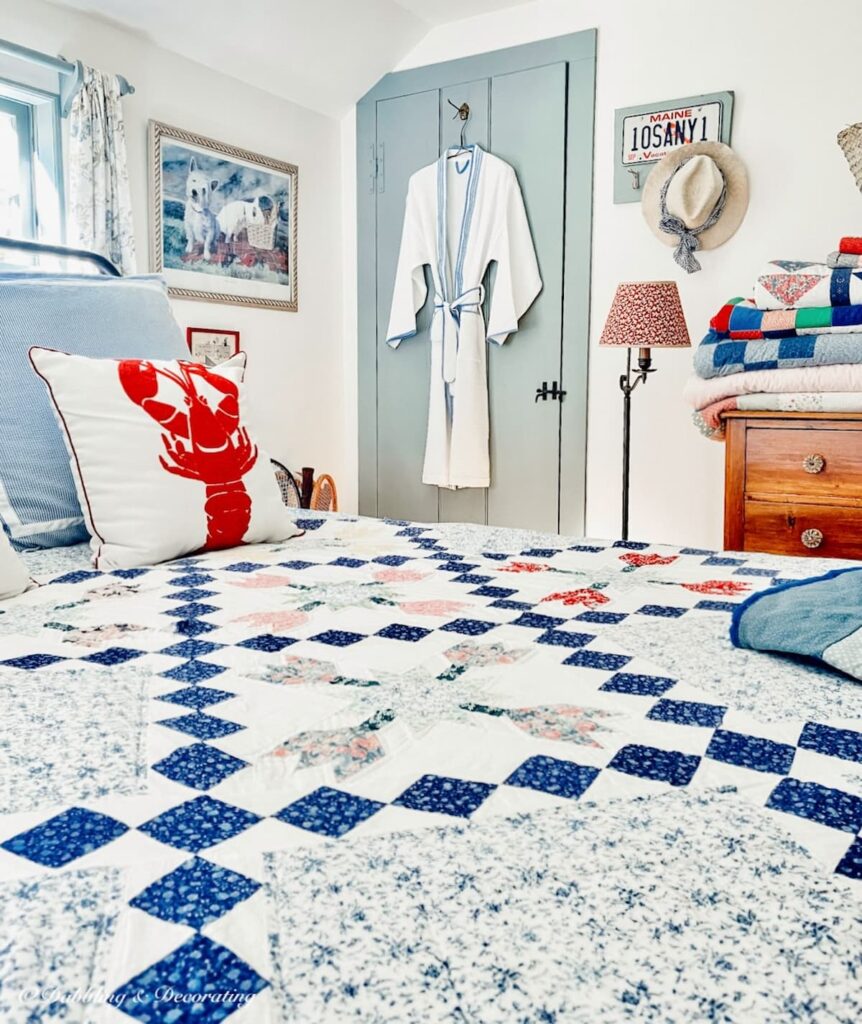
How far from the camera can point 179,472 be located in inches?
60.4

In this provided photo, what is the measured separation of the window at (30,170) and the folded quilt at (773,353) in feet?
6.45

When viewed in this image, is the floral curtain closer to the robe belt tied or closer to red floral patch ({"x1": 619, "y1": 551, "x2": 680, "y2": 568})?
the robe belt tied

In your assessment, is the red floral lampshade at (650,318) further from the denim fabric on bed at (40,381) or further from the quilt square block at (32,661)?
the quilt square block at (32,661)

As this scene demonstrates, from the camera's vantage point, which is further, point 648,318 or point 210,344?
point 210,344

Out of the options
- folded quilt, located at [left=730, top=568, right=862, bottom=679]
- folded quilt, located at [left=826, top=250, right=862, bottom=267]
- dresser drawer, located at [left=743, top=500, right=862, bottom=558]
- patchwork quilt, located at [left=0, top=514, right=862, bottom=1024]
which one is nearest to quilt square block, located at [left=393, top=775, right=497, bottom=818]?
patchwork quilt, located at [left=0, top=514, right=862, bottom=1024]

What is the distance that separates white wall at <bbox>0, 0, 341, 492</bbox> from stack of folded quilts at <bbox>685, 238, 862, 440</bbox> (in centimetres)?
177

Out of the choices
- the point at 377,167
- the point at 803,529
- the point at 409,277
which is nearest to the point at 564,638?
the point at 803,529

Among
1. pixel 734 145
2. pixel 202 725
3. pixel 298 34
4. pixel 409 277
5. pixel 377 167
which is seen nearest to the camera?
pixel 202 725

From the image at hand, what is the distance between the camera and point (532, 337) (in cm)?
338

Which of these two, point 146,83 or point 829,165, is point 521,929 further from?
point 146,83

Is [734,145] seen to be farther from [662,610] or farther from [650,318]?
[662,610]

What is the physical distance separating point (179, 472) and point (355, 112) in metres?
2.73

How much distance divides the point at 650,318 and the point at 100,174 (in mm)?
1711

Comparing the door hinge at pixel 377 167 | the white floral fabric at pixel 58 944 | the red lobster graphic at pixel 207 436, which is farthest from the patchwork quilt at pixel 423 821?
the door hinge at pixel 377 167
